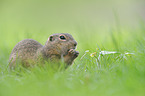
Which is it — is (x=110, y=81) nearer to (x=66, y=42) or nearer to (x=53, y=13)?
(x=66, y=42)

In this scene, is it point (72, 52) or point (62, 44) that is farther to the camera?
point (62, 44)

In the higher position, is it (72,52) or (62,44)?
(62,44)

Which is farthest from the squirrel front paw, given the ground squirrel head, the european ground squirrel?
the ground squirrel head

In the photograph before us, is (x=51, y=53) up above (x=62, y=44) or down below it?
below

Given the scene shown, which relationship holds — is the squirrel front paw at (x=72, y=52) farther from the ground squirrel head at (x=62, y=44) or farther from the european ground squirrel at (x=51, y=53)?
the ground squirrel head at (x=62, y=44)

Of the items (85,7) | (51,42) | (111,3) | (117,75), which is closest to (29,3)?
(85,7)

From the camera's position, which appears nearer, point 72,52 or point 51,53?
point 72,52

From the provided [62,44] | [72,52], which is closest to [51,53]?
[62,44]

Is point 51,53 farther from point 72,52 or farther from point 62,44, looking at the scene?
point 72,52

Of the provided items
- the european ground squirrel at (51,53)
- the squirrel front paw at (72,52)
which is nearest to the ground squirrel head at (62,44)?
the european ground squirrel at (51,53)
